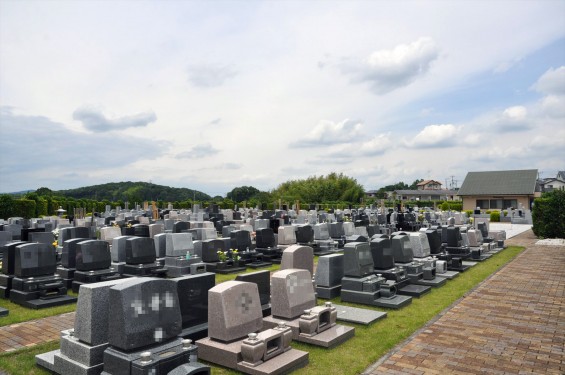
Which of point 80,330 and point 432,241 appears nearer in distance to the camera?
point 80,330

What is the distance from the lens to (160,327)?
19.5 ft

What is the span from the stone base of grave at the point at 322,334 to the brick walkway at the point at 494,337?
982mm

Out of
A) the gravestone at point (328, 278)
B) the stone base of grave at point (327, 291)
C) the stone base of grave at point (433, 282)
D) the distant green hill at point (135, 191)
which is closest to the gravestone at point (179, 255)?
the gravestone at point (328, 278)

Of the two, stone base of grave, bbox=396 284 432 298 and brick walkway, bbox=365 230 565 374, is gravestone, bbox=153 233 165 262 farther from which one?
brick walkway, bbox=365 230 565 374

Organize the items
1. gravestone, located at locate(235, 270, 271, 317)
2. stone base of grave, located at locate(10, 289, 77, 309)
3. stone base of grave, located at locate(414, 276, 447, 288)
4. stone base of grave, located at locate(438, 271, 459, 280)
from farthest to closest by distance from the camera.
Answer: stone base of grave, located at locate(438, 271, 459, 280), stone base of grave, located at locate(414, 276, 447, 288), stone base of grave, located at locate(10, 289, 77, 309), gravestone, located at locate(235, 270, 271, 317)

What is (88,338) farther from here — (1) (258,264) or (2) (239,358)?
(1) (258,264)

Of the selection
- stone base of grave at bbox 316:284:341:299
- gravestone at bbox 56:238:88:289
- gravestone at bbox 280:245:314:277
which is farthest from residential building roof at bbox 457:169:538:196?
gravestone at bbox 56:238:88:289

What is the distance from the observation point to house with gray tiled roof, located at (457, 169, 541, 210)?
163 feet

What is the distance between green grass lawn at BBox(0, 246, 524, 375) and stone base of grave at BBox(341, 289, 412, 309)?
0.50 feet

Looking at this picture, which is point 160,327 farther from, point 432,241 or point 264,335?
point 432,241

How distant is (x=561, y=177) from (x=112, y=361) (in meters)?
122

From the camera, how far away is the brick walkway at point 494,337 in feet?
22.1

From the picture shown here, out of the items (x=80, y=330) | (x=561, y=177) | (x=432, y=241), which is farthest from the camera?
(x=561, y=177)

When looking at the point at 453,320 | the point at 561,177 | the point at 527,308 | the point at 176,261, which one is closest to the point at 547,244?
the point at 527,308
